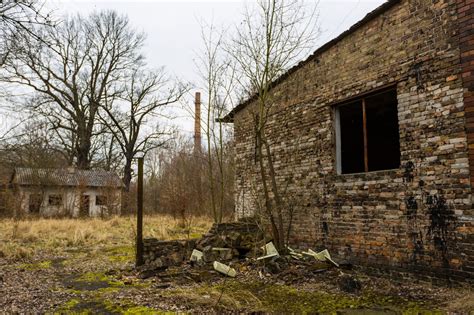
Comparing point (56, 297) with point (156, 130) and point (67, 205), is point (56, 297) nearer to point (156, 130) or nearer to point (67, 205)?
point (67, 205)

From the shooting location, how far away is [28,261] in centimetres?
946

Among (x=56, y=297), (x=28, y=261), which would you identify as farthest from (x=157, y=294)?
(x=28, y=261)

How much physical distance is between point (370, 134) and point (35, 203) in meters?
24.8

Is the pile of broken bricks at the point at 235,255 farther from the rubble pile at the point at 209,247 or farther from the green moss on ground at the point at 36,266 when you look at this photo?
the green moss on ground at the point at 36,266

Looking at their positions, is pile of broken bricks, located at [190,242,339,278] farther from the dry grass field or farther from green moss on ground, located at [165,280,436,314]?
green moss on ground, located at [165,280,436,314]

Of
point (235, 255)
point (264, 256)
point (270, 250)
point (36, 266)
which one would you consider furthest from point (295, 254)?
point (36, 266)

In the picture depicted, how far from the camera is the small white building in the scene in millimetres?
25000

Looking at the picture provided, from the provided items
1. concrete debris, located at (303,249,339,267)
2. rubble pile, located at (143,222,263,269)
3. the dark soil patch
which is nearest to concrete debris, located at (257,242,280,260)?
rubble pile, located at (143,222,263,269)

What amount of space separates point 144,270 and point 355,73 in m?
6.17

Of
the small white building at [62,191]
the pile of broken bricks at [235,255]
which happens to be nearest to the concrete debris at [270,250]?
the pile of broken bricks at [235,255]

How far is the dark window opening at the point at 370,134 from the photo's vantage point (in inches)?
273

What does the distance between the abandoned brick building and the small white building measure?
19.6 meters

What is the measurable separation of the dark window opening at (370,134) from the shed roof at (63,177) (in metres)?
21.6

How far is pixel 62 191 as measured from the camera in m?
26.5
